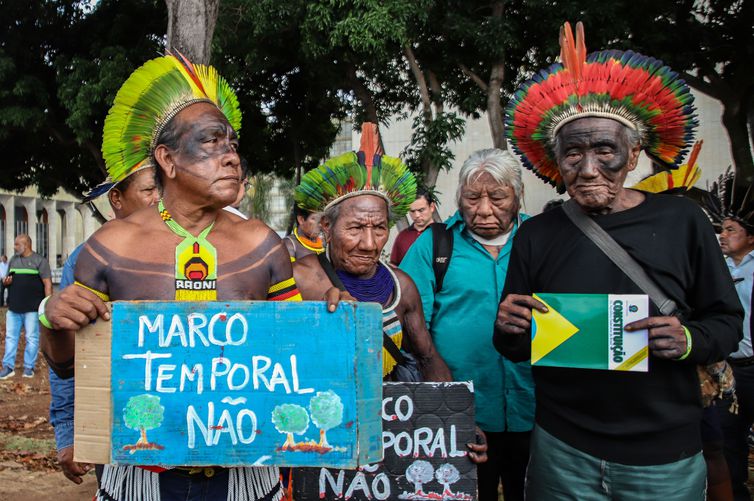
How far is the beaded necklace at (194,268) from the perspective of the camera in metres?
2.41

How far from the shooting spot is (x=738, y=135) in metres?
12.1

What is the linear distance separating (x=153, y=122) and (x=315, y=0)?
354 inches

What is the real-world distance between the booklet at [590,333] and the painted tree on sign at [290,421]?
849 millimetres

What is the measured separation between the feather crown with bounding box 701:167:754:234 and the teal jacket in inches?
101

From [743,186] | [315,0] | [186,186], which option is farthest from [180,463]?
[315,0]

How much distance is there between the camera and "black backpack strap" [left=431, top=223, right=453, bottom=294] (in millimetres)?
3645

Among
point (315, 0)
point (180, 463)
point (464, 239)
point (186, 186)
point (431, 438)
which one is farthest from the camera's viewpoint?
point (315, 0)

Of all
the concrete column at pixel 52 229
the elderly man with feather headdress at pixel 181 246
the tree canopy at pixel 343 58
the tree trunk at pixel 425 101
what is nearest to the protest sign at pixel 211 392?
the elderly man with feather headdress at pixel 181 246

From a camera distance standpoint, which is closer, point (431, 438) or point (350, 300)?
point (350, 300)

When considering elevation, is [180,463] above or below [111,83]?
below

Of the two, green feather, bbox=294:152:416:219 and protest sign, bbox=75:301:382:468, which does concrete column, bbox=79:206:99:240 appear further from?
protest sign, bbox=75:301:382:468

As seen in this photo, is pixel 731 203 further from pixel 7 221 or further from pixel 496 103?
pixel 7 221

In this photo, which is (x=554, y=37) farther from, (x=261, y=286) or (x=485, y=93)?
(x=261, y=286)

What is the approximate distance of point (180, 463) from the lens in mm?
2230
